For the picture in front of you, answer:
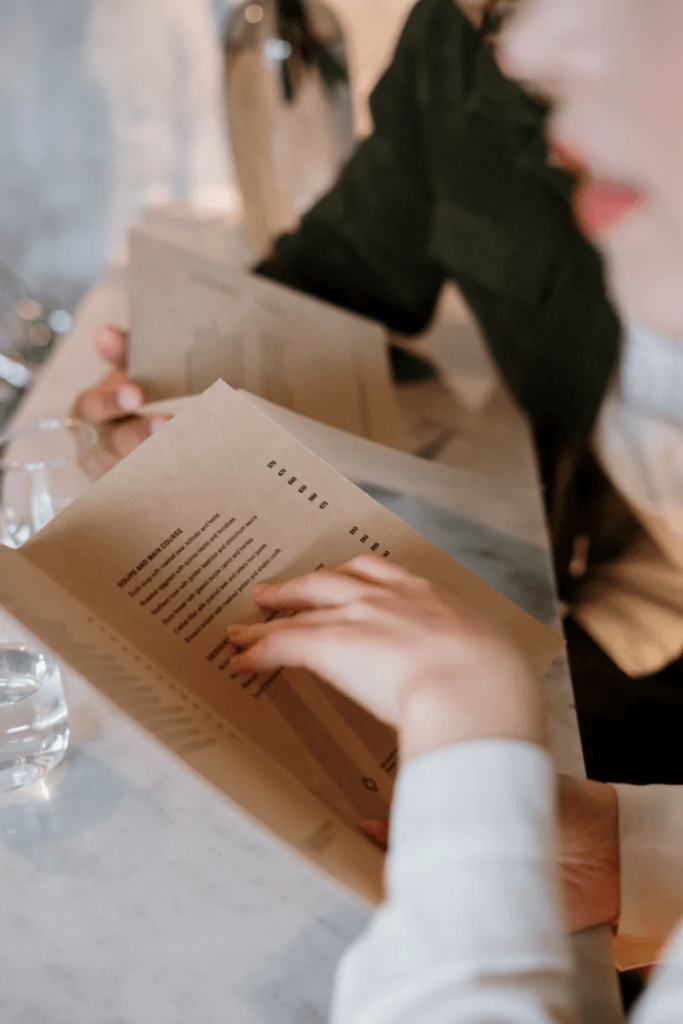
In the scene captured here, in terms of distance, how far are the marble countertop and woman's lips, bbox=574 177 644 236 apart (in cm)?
50

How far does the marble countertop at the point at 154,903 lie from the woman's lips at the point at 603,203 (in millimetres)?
499

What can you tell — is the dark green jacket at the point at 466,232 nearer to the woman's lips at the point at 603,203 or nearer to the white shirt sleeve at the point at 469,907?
the woman's lips at the point at 603,203

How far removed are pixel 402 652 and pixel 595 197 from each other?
0.66 metres

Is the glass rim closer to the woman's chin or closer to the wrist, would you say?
the wrist

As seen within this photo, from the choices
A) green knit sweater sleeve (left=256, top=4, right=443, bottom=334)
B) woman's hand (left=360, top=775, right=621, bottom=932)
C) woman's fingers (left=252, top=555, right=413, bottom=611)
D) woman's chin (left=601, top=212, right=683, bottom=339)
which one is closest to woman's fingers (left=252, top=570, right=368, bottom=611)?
woman's fingers (left=252, top=555, right=413, bottom=611)

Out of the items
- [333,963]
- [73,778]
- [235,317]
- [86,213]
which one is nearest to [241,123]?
[235,317]

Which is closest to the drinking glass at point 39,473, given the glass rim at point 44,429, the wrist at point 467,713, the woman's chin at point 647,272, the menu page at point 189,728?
the glass rim at point 44,429

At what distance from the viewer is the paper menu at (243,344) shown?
27.0 inches

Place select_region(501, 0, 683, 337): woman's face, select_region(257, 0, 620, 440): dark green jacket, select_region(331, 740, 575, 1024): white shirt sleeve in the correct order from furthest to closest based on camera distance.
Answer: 1. select_region(257, 0, 620, 440): dark green jacket
2. select_region(501, 0, 683, 337): woman's face
3. select_region(331, 740, 575, 1024): white shirt sleeve

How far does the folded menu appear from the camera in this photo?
370 mm

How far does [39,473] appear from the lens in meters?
0.63

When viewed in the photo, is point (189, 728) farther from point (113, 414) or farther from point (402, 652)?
point (113, 414)

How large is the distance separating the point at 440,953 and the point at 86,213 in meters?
1.88

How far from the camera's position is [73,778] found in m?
0.47
